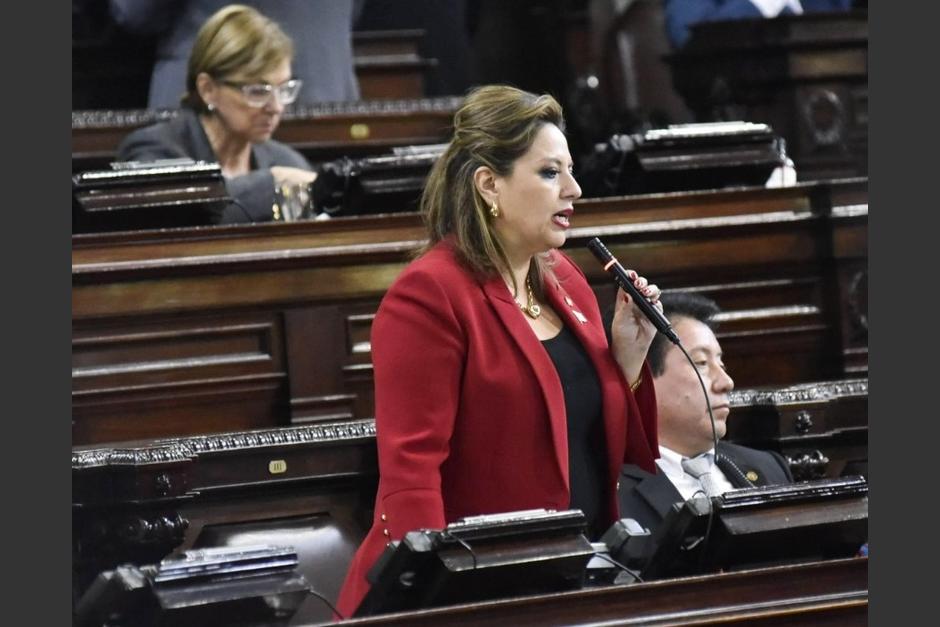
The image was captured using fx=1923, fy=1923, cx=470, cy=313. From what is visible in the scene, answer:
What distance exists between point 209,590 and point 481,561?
335 mm

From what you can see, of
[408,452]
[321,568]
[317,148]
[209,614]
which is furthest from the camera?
[317,148]

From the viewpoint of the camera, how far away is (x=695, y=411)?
3311 millimetres

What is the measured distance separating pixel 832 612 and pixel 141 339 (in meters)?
1.62

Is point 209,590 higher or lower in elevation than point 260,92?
lower

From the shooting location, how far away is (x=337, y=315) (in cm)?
371

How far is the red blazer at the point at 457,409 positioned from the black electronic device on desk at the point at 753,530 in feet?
0.85

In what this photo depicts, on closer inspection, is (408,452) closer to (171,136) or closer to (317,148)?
(171,136)

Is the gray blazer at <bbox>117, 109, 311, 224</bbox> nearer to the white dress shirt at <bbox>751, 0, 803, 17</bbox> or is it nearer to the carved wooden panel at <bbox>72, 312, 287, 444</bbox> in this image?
the carved wooden panel at <bbox>72, 312, 287, 444</bbox>

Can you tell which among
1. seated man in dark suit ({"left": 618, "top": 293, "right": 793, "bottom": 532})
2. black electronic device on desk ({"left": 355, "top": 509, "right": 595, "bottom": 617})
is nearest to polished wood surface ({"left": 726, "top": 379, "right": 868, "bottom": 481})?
seated man in dark suit ({"left": 618, "top": 293, "right": 793, "bottom": 532})

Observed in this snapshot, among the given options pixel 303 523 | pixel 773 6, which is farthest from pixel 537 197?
pixel 773 6

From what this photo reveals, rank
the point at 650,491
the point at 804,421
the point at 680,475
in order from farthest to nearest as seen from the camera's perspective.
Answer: the point at 804,421 < the point at 680,475 < the point at 650,491

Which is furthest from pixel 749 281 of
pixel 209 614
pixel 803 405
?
pixel 209 614

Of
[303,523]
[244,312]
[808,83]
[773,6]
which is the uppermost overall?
[773,6]

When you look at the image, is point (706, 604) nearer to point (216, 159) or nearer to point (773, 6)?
point (216, 159)
